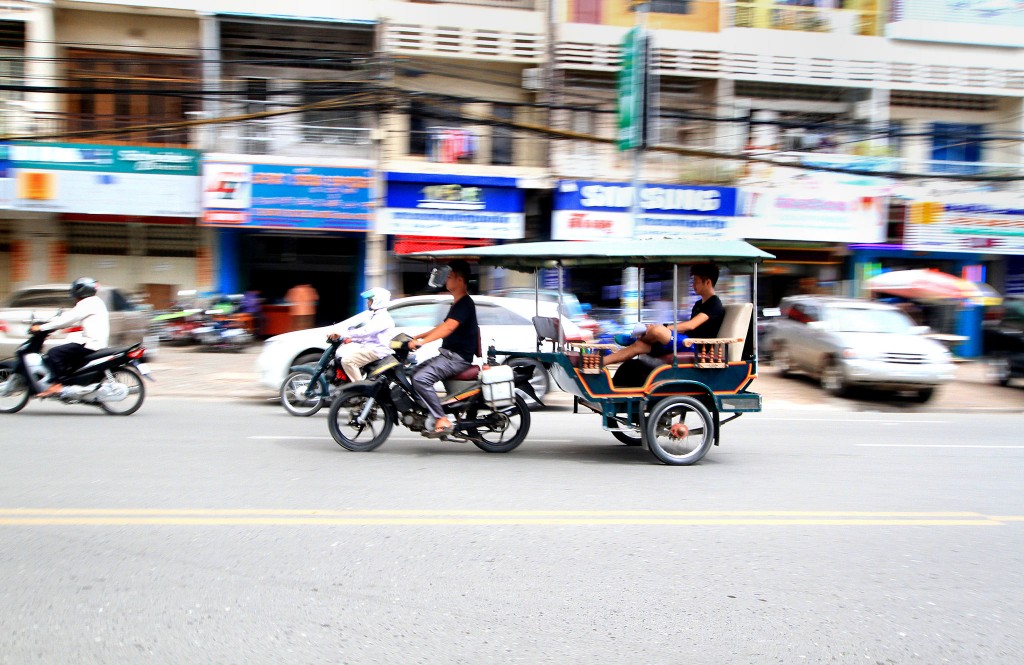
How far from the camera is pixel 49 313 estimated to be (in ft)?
41.9

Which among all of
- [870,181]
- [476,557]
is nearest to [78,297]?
[476,557]

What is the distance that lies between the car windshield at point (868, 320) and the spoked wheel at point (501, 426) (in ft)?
27.5

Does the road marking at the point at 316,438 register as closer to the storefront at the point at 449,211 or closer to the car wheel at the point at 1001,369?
the storefront at the point at 449,211

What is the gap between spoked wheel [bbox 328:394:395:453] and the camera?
7.50 metres

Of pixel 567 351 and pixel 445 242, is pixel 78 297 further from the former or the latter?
pixel 445 242

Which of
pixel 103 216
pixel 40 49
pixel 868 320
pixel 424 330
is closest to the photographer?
pixel 424 330

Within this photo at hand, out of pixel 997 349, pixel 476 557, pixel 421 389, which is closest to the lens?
pixel 476 557

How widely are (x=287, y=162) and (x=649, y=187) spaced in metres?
8.12

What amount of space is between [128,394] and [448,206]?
1015cm

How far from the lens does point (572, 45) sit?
18.8 meters

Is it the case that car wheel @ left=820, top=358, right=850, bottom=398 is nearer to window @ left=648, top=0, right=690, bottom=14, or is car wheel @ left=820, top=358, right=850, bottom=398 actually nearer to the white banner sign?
the white banner sign

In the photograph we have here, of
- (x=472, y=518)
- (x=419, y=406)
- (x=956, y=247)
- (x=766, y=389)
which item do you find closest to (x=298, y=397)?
(x=419, y=406)

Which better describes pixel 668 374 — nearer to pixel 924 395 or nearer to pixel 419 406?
pixel 419 406

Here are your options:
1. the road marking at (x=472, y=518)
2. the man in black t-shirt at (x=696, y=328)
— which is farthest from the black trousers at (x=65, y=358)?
the man in black t-shirt at (x=696, y=328)
